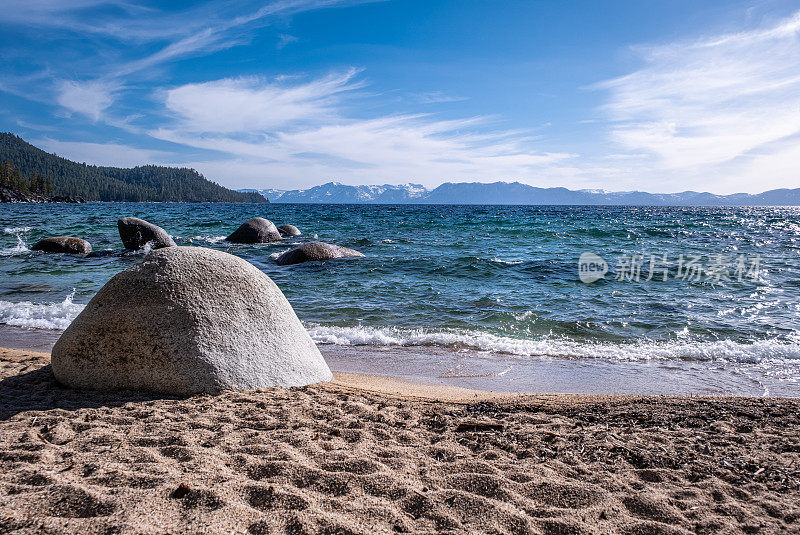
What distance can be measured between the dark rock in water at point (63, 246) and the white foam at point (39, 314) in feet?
32.3

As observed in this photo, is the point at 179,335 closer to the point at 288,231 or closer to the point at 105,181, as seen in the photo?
the point at 288,231

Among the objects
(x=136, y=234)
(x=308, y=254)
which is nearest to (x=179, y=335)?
(x=308, y=254)

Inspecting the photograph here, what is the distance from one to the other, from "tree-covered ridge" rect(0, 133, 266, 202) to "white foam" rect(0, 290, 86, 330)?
14663 centimetres

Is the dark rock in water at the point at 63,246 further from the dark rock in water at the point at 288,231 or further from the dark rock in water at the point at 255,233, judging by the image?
the dark rock in water at the point at 288,231

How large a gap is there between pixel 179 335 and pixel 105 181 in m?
189

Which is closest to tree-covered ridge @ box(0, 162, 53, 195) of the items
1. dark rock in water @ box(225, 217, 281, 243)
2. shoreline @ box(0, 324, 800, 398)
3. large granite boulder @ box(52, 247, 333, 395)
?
dark rock in water @ box(225, 217, 281, 243)

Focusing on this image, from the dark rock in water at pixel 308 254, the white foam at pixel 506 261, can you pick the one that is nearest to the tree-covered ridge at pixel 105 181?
the dark rock in water at pixel 308 254

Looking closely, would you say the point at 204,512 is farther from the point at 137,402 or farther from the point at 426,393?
the point at 426,393

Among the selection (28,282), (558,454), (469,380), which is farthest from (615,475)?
(28,282)

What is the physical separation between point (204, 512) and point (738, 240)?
29.9 metres

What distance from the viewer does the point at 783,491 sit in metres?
2.62

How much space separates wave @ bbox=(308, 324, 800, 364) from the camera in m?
6.61

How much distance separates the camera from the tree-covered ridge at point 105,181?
141375mm

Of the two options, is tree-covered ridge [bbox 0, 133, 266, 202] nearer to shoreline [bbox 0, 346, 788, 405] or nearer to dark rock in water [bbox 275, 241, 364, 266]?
dark rock in water [bbox 275, 241, 364, 266]
